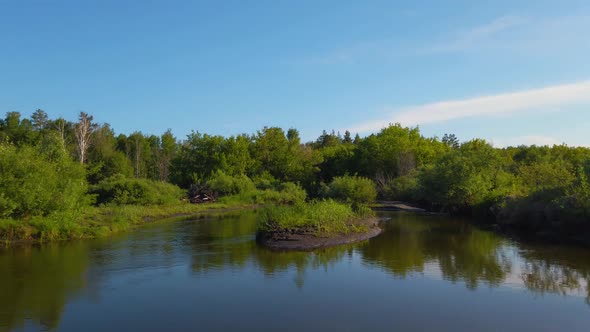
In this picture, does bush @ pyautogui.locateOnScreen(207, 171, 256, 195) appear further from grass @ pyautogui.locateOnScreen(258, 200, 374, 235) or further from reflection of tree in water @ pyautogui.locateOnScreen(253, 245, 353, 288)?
reflection of tree in water @ pyautogui.locateOnScreen(253, 245, 353, 288)

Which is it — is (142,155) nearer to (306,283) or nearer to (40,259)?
(40,259)

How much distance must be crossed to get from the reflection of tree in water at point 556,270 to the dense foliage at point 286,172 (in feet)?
11.1

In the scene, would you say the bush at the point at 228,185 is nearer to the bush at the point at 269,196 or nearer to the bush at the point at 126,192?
the bush at the point at 269,196

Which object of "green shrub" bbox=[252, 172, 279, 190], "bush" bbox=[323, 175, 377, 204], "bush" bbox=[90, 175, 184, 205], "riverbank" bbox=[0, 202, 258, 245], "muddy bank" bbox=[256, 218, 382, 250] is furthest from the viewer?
"green shrub" bbox=[252, 172, 279, 190]

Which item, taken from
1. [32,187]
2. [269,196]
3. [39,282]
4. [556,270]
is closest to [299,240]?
[556,270]

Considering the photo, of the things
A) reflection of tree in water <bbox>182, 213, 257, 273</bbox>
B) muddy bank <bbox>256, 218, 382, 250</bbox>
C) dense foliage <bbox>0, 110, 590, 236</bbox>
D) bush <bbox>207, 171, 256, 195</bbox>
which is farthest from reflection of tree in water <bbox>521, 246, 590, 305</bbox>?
bush <bbox>207, 171, 256, 195</bbox>

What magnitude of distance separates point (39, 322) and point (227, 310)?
5.09 metres

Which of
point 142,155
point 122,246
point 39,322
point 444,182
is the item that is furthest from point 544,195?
point 142,155

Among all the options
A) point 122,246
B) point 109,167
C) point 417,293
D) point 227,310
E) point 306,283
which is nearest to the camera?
point 227,310

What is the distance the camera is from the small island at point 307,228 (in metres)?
24.1

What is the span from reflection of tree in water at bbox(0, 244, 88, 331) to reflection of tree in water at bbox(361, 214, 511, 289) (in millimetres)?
12010

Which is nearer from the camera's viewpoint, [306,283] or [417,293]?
[417,293]

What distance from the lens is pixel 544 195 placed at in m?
28.2

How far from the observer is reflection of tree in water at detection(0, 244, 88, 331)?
13.3 metres
